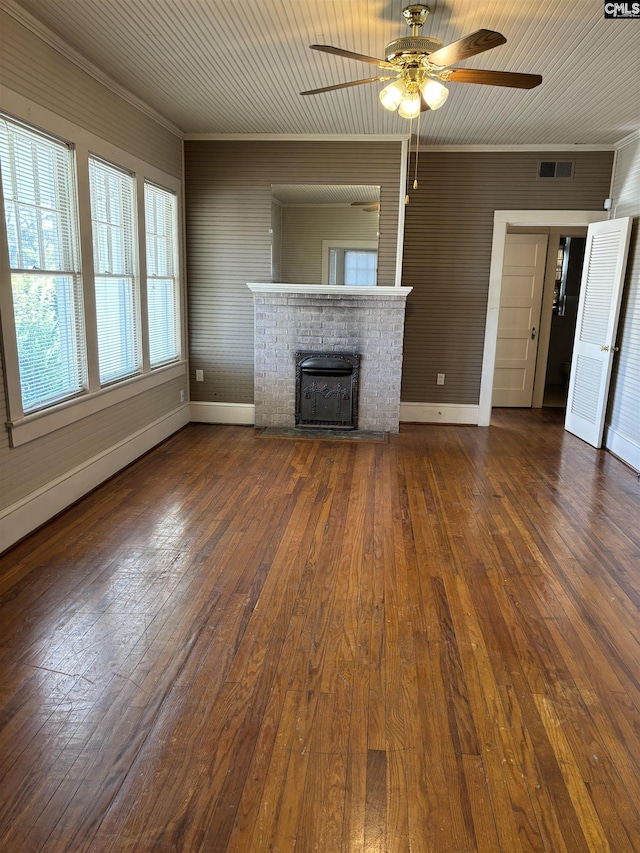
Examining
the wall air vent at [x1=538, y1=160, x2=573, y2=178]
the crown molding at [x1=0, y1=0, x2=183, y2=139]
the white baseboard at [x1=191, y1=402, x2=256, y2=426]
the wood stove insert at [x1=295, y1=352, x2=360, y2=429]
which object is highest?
the crown molding at [x1=0, y1=0, x2=183, y2=139]

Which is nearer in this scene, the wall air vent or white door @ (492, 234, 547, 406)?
the wall air vent

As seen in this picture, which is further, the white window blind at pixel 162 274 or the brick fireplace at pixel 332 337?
the brick fireplace at pixel 332 337

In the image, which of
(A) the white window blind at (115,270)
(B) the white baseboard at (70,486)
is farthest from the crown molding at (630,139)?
(B) the white baseboard at (70,486)

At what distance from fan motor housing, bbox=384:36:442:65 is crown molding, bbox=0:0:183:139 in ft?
6.62

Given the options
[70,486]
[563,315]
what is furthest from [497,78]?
[563,315]

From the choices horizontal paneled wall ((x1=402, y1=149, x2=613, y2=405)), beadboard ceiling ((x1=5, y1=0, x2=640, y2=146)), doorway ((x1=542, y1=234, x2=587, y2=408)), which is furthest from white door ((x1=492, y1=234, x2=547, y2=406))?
beadboard ceiling ((x1=5, y1=0, x2=640, y2=146))

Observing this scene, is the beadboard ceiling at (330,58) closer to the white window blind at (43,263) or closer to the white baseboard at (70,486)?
the white window blind at (43,263)

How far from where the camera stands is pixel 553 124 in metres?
5.21

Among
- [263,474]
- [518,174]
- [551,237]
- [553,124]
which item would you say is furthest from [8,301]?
[551,237]

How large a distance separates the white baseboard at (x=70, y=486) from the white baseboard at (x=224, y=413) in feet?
2.82

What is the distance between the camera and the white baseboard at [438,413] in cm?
670

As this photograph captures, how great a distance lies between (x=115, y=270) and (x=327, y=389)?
8.14 ft

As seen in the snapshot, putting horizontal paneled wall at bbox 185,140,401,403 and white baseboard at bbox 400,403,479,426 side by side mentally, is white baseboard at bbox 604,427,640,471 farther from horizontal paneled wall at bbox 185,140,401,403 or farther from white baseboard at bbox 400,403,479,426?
horizontal paneled wall at bbox 185,140,401,403

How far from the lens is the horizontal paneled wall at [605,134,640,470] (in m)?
5.30
